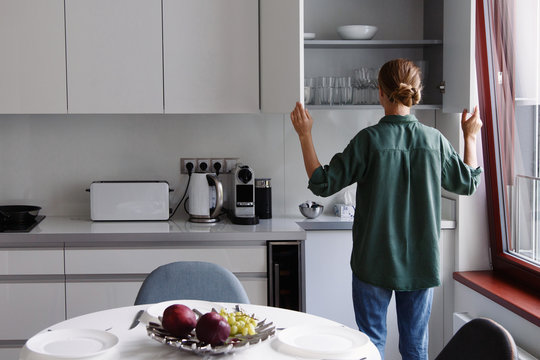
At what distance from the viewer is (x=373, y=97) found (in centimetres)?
351

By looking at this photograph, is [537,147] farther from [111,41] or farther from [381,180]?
[111,41]

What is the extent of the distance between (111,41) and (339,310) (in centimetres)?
181

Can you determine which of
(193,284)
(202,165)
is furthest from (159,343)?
(202,165)

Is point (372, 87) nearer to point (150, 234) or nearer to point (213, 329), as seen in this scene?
point (150, 234)

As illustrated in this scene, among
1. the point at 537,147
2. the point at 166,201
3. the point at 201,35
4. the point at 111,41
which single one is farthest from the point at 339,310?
the point at 111,41

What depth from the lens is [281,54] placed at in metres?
3.22

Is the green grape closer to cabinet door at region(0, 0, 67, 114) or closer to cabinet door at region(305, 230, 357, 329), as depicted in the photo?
cabinet door at region(305, 230, 357, 329)

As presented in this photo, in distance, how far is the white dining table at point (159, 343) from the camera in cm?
167

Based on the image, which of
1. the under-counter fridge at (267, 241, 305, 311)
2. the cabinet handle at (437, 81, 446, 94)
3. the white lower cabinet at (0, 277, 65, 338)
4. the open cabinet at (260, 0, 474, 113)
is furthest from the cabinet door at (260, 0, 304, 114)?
the white lower cabinet at (0, 277, 65, 338)

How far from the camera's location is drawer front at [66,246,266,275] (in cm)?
327

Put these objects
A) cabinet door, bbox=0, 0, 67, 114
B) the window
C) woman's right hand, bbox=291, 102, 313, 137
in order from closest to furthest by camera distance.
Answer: woman's right hand, bbox=291, 102, 313, 137 < the window < cabinet door, bbox=0, 0, 67, 114

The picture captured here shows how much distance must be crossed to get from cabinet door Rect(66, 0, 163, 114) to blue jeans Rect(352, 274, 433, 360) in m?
1.55

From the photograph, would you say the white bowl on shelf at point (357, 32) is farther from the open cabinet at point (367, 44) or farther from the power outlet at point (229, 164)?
the power outlet at point (229, 164)

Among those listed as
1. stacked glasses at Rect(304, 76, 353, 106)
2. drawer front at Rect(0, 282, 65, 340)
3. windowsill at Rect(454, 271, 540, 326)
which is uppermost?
stacked glasses at Rect(304, 76, 353, 106)
